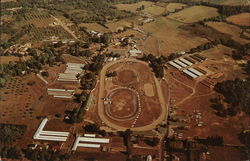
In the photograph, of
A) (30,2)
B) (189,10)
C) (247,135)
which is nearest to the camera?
(247,135)

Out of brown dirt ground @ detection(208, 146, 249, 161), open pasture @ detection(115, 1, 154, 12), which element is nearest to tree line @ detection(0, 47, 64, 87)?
brown dirt ground @ detection(208, 146, 249, 161)

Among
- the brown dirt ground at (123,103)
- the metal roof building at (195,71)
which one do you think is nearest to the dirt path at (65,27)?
the brown dirt ground at (123,103)

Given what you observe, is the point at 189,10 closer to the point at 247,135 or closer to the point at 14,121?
the point at 247,135

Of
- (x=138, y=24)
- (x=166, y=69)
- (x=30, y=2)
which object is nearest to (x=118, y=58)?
(x=166, y=69)

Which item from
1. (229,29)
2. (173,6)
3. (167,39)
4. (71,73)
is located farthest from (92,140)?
(173,6)

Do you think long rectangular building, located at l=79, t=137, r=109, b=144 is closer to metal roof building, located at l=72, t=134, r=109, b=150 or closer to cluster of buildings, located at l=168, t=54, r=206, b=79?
metal roof building, located at l=72, t=134, r=109, b=150

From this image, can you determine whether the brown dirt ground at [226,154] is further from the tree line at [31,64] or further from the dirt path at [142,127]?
the tree line at [31,64]
